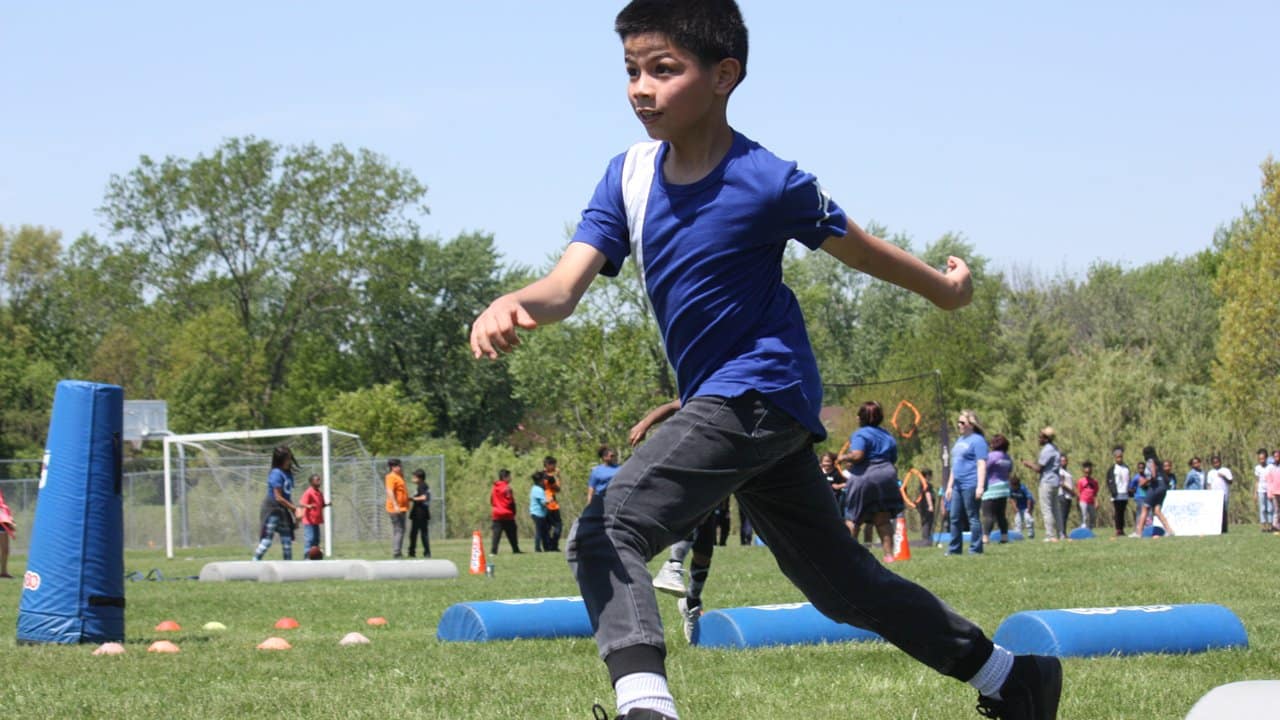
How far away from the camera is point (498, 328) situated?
334 cm

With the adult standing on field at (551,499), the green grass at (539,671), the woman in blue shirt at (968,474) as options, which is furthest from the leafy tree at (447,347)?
the green grass at (539,671)

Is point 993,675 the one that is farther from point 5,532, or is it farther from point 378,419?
point 378,419

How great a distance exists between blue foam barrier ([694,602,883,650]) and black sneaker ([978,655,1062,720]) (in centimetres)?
365

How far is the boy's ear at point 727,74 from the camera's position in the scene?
3865mm

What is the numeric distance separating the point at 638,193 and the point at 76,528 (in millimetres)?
6958

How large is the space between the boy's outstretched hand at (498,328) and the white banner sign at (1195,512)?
29218mm

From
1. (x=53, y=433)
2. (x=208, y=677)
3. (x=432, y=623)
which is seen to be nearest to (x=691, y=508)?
(x=208, y=677)

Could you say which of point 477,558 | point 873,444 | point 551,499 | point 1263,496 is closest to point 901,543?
point 873,444

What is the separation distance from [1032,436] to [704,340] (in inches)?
1838

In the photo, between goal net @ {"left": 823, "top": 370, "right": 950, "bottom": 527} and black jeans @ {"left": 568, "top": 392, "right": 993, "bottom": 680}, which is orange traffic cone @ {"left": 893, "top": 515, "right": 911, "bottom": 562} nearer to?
black jeans @ {"left": 568, "top": 392, "right": 993, "bottom": 680}

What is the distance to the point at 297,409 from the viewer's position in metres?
74.1

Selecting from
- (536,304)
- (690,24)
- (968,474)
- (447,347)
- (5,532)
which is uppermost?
(447,347)

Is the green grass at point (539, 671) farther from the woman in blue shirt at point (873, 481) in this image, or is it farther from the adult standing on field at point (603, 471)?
the adult standing on field at point (603, 471)

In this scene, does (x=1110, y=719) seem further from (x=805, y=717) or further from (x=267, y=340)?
(x=267, y=340)
